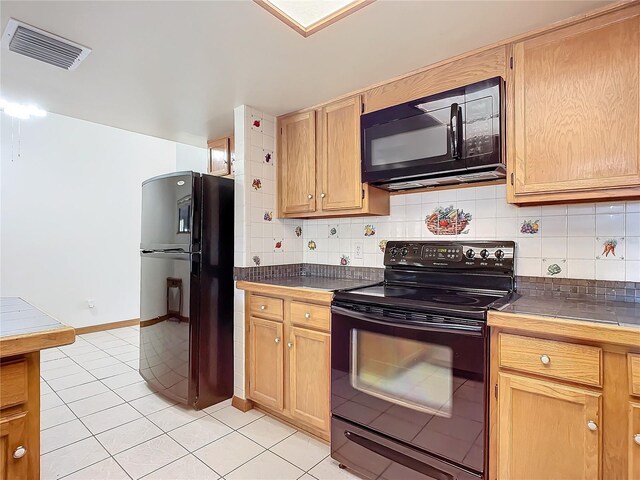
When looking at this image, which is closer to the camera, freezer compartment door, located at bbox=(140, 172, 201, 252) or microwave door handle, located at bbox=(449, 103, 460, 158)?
microwave door handle, located at bbox=(449, 103, 460, 158)

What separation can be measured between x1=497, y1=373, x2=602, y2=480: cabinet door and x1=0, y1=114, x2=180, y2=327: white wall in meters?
4.64

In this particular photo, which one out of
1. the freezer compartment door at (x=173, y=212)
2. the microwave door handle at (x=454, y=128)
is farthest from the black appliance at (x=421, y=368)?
the freezer compartment door at (x=173, y=212)

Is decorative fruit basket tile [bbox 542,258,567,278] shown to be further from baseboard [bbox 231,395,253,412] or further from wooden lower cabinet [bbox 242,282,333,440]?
baseboard [bbox 231,395,253,412]

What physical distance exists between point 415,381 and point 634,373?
→ 0.76 m

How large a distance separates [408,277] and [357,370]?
28.2 inches

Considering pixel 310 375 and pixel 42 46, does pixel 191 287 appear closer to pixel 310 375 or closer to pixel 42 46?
pixel 310 375

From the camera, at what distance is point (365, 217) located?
250 centimetres

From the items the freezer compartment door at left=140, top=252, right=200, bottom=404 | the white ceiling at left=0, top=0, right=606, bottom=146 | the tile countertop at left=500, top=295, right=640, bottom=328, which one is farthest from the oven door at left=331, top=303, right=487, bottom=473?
the white ceiling at left=0, top=0, right=606, bottom=146

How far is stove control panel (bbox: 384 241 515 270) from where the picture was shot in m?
1.88

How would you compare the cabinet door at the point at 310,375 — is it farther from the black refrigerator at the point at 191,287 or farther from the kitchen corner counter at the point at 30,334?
the kitchen corner counter at the point at 30,334

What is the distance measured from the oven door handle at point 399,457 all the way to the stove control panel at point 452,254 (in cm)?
102

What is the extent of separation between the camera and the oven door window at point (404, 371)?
147cm

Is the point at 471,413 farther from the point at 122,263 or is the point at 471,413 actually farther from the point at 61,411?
the point at 122,263

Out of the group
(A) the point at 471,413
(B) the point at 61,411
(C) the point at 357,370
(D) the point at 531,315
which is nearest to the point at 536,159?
(D) the point at 531,315
